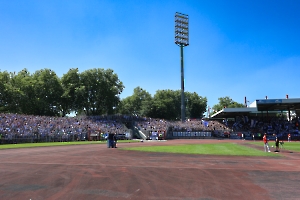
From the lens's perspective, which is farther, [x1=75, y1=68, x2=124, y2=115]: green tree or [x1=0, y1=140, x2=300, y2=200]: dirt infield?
[x1=75, y1=68, x2=124, y2=115]: green tree

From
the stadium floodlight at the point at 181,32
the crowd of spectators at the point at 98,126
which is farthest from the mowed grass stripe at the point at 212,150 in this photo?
the stadium floodlight at the point at 181,32

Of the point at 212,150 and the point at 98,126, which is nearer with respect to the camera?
the point at 212,150

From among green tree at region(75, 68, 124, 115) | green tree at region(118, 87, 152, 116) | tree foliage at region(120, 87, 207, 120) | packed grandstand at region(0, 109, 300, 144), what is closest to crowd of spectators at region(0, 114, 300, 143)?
packed grandstand at region(0, 109, 300, 144)

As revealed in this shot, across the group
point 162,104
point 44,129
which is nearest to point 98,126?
point 44,129

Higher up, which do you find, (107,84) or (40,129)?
(107,84)

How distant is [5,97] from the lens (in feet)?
200

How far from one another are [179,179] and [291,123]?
202 ft

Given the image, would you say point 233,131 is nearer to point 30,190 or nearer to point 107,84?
point 107,84

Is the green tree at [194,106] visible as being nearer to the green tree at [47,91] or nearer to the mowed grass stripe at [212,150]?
the green tree at [47,91]

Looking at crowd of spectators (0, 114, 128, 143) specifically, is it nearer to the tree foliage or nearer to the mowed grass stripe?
the mowed grass stripe

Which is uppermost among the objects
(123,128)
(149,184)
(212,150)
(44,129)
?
(44,129)

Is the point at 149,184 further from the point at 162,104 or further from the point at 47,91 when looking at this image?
the point at 162,104

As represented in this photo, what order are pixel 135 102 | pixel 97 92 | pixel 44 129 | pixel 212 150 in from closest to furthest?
pixel 212 150
pixel 44 129
pixel 97 92
pixel 135 102

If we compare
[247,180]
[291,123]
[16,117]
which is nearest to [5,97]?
[16,117]
